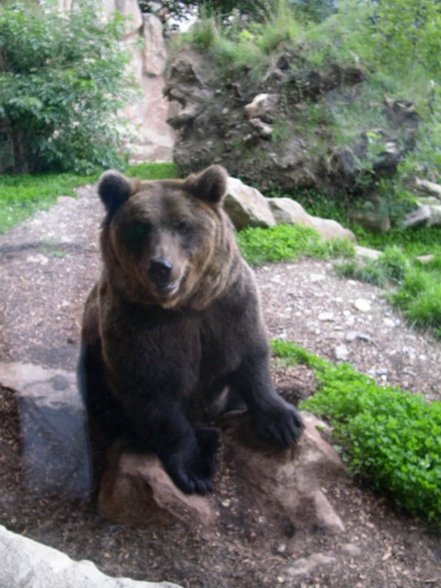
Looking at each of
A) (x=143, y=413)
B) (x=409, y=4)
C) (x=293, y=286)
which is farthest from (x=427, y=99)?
(x=143, y=413)

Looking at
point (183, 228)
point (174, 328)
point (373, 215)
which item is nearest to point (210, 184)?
point (183, 228)

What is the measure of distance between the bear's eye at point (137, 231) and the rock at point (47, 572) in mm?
993

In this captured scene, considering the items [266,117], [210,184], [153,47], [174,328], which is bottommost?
[174,328]

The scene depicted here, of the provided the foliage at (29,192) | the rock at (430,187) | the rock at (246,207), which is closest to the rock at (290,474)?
the rock at (246,207)

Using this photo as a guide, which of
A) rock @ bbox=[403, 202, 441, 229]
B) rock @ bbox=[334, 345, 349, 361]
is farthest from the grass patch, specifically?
rock @ bbox=[403, 202, 441, 229]

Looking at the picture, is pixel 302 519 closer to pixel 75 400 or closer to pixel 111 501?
pixel 111 501

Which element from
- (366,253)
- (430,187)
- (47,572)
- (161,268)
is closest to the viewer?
(47,572)

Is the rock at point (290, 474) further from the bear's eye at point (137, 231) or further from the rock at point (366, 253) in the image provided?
the rock at point (366, 253)

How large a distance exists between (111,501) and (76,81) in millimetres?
1398

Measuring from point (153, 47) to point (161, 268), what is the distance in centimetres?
85

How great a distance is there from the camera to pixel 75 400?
250cm

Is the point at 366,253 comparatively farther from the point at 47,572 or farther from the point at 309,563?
the point at 47,572

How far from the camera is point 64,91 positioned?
2.36 m

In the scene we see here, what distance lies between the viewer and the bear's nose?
84.5 inches
